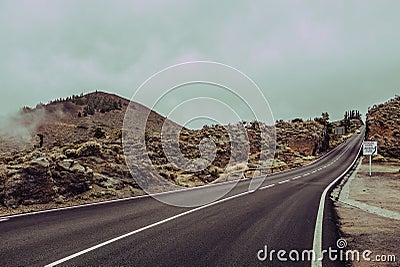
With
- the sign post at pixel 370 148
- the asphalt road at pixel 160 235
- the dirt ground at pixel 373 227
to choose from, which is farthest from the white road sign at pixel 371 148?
the asphalt road at pixel 160 235

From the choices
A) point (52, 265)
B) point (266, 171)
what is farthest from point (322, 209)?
point (266, 171)

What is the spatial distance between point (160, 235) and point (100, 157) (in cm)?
1273

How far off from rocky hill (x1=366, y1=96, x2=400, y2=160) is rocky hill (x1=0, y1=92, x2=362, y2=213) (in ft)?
41.5

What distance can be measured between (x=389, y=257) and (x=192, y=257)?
11.5 feet

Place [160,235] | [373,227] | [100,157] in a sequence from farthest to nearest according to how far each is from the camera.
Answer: [100,157]
[373,227]
[160,235]

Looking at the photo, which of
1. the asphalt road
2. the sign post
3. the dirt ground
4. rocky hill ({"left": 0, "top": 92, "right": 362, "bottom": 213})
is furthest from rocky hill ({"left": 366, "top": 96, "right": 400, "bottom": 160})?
the asphalt road

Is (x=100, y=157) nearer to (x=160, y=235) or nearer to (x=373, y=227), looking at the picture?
A: (x=160, y=235)

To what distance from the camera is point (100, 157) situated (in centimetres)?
1877

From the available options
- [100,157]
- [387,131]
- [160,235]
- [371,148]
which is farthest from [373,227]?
[387,131]

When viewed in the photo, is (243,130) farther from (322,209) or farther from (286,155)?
(322,209)

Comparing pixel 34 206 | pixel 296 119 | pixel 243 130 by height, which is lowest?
pixel 34 206

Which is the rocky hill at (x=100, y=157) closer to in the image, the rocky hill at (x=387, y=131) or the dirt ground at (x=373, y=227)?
the dirt ground at (x=373, y=227)

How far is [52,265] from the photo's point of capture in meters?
5.05

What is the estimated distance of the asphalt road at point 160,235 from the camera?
212 inches
